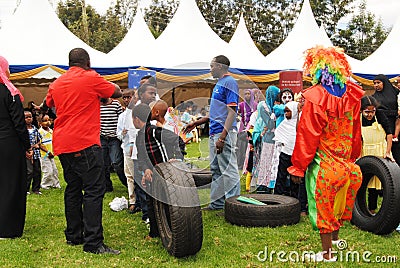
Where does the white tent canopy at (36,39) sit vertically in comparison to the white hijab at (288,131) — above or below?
above

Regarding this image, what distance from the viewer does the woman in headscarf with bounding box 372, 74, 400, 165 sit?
7.19 metres

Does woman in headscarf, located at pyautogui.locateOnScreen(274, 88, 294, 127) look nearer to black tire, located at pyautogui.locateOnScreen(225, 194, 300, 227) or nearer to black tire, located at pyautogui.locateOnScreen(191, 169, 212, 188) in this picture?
black tire, located at pyautogui.locateOnScreen(191, 169, 212, 188)

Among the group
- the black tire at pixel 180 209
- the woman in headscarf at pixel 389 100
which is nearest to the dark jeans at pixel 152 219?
the black tire at pixel 180 209

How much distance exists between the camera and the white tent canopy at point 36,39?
16.6 meters

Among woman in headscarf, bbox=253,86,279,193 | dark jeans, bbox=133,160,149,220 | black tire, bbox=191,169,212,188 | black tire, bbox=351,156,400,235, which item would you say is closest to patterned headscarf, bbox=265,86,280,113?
woman in headscarf, bbox=253,86,279,193

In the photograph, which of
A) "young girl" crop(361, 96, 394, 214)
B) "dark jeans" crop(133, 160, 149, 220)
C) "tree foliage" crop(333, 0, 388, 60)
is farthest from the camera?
"tree foliage" crop(333, 0, 388, 60)

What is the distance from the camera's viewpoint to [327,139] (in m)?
4.55

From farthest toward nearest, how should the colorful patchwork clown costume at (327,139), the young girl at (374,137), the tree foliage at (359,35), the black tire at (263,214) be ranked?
1. the tree foliage at (359,35)
2. the young girl at (374,137)
3. the black tire at (263,214)
4. the colorful patchwork clown costume at (327,139)

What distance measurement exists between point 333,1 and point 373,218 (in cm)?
4594

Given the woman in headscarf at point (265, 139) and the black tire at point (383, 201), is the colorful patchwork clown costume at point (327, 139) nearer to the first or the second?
the black tire at point (383, 201)

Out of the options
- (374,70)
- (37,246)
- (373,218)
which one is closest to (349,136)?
(373,218)

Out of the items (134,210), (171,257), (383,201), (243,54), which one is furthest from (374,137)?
(243,54)

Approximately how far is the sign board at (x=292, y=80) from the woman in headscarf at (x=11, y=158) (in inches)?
372

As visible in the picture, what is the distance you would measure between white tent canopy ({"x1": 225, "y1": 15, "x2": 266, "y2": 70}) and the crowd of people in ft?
35.6
